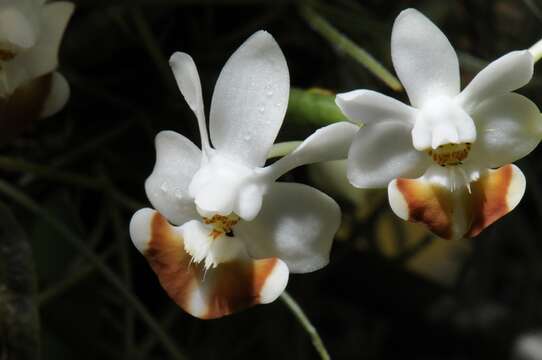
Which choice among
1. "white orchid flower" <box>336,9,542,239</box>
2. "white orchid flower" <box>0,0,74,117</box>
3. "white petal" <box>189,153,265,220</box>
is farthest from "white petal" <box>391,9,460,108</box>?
"white orchid flower" <box>0,0,74,117</box>

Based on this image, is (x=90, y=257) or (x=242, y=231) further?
(x=90, y=257)

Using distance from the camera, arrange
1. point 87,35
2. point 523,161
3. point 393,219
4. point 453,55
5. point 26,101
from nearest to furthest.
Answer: point 453,55 → point 26,101 → point 87,35 → point 523,161 → point 393,219

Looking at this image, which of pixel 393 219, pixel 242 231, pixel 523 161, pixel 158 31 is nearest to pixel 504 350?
pixel 393 219

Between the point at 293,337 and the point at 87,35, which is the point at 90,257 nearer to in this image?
the point at 87,35

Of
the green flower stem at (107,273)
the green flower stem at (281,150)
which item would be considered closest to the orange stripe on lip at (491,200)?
the green flower stem at (281,150)

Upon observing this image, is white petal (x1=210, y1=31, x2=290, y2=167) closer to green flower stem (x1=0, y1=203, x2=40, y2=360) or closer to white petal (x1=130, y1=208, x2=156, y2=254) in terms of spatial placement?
white petal (x1=130, y1=208, x2=156, y2=254)

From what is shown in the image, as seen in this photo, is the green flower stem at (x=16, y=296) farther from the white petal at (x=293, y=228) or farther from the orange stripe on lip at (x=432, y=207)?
the orange stripe on lip at (x=432, y=207)

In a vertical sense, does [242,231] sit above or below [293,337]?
above

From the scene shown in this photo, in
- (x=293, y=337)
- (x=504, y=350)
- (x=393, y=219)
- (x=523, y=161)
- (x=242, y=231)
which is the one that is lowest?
(x=504, y=350)
